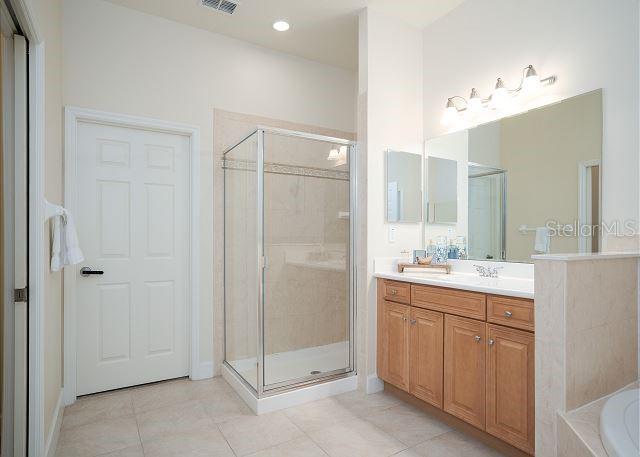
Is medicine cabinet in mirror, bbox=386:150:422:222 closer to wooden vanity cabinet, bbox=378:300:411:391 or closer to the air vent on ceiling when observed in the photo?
wooden vanity cabinet, bbox=378:300:411:391

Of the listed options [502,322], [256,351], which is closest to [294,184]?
[256,351]

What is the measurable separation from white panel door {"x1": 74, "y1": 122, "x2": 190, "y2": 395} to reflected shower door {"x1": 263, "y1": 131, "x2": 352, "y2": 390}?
0.85 metres

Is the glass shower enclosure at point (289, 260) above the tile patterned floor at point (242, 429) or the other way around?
above

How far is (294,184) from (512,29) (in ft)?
5.95

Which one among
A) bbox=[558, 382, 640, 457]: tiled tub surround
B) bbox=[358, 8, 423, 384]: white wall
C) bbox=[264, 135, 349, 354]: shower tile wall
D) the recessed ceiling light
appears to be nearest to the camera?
bbox=[558, 382, 640, 457]: tiled tub surround

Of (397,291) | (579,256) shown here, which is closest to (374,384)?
(397,291)

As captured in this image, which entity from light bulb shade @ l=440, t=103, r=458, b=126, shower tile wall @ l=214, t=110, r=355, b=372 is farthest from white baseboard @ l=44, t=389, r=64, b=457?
light bulb shade @ l=440, t=103, r=458, b=126

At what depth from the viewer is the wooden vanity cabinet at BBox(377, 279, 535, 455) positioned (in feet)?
6.26

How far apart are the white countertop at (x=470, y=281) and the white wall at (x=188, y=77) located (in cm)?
149

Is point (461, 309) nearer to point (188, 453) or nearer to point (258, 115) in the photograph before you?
point (188, 453)

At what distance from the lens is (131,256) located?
2.97m

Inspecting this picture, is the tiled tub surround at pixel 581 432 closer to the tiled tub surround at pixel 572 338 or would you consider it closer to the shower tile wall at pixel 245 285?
the tiled tub surround at pixel 572 338

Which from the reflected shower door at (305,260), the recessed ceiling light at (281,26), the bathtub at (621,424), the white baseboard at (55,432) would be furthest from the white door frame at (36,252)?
the bathtub at (621,424)

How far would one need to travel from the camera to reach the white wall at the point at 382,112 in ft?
9.55
